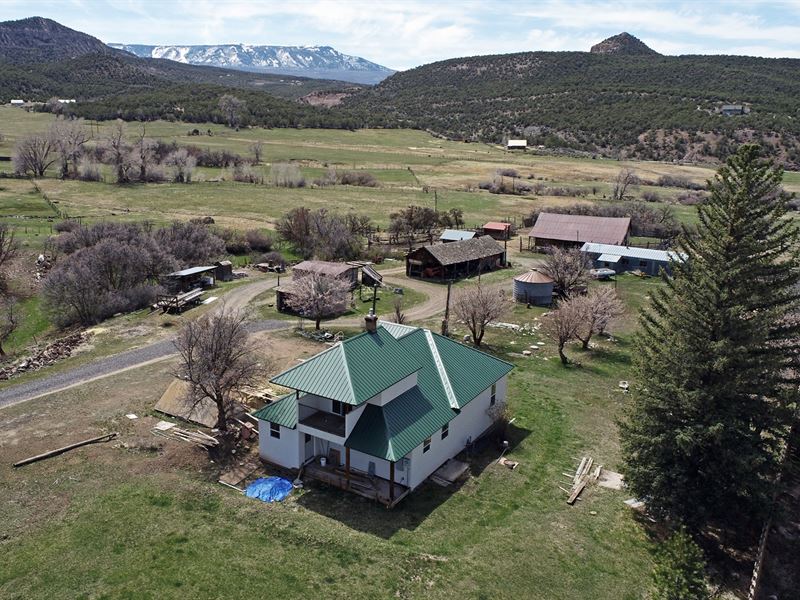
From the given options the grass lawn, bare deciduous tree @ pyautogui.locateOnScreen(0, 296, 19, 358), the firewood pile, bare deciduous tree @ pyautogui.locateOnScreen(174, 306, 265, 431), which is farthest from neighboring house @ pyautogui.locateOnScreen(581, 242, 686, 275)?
bare deciduous tree @ pyautogui.locateOnScreen(0, 296, 19, 358)

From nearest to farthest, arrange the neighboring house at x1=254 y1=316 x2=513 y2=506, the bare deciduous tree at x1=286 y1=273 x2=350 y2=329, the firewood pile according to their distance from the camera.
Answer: the neighboring house at x1=254 y1=316 x2=513 y2=506
the firewood pile
the bare deciduous tree at x1=286 y1=273 x2=350 y2=329

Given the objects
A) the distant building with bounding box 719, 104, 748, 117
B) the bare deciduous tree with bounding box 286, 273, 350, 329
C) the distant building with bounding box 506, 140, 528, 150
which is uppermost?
the distant building with bounding box 719, 104, 748, 117

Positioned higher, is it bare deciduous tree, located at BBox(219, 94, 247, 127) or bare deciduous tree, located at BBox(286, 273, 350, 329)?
bare deciduous tree, located at BBox(219, 94, 247, 127)

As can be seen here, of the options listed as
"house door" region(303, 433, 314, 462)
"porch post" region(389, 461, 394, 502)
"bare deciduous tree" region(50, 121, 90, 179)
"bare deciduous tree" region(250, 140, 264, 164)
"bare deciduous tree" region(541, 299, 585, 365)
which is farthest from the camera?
"bare deciduous tree" region(250, 140, 264, 164)

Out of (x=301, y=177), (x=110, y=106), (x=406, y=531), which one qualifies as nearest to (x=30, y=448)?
(x=406, y=531)

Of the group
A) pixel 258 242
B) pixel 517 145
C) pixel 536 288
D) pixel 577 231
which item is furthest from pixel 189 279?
pixel 517 145

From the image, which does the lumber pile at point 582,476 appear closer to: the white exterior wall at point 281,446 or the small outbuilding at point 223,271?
the white exterior wall at point 281,446

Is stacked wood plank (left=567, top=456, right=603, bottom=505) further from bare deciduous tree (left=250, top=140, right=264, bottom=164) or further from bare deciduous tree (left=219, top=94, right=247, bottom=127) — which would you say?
bare deciduous tree (left=219, top=94, right=247, bottom=127)
